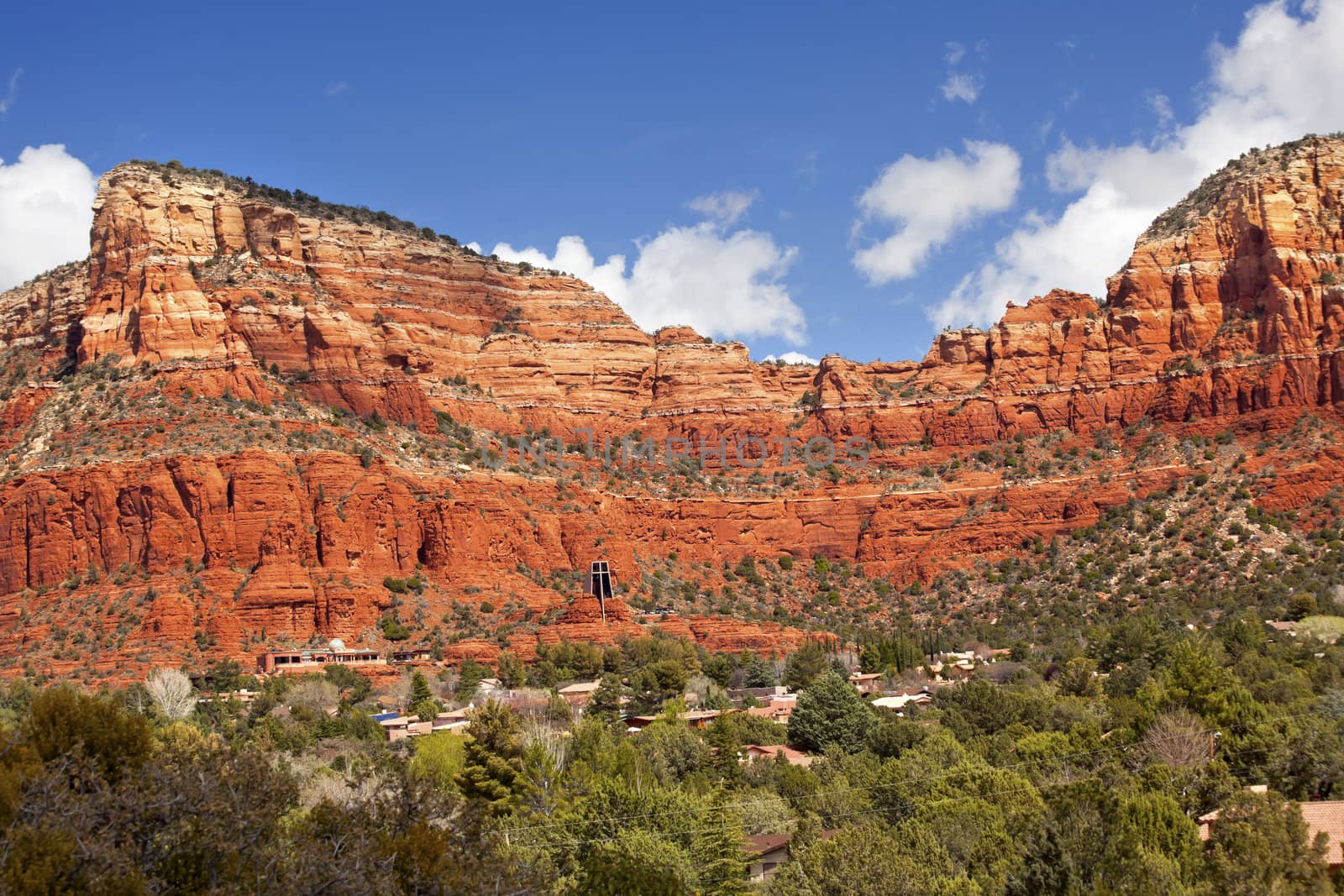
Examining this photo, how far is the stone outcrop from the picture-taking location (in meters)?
86.4

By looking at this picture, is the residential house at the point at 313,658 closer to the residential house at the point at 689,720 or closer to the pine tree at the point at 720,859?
the residential house at the point at 689,720

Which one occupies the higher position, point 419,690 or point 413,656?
point 413,656

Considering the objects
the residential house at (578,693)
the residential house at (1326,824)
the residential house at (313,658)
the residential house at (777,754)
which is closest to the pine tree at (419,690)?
the residential house at (313,658)

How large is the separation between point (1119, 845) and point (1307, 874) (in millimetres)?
4032

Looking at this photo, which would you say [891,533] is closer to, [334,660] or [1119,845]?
[334,660]

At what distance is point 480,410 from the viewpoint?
11638 centimetres

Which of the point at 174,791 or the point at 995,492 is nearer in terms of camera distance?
the point at 174,791

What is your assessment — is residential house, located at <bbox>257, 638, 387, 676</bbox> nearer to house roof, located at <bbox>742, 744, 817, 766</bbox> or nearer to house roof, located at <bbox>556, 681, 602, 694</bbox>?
house roof, located at <bbox>556, 681, 602, 694</bbox>

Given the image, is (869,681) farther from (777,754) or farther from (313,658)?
(313,658)

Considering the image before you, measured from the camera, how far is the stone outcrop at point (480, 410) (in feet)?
284

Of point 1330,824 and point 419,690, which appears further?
point 419,690

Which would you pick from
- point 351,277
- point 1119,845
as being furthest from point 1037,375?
point 1119,845


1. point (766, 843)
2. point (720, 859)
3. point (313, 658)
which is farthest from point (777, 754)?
point (313, 658)

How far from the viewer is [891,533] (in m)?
112
